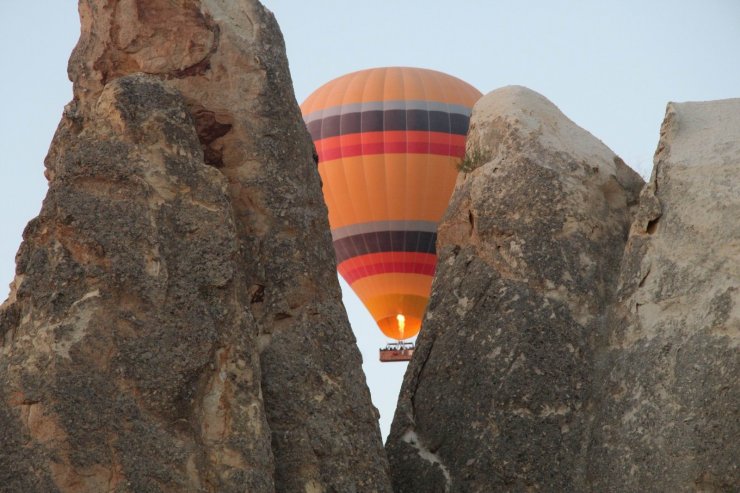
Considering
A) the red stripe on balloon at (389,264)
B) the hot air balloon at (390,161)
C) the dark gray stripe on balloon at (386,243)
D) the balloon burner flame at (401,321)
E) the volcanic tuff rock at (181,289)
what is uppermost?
the hot air balloon at (390,161)

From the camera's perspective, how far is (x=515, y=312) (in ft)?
45.0

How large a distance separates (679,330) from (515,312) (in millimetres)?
1522

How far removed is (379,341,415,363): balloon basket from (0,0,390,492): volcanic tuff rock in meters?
19.5

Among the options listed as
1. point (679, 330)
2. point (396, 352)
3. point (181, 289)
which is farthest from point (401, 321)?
point (181, 289)

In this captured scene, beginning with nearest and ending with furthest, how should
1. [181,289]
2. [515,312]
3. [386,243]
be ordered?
[181,289] < [515,312] < [386,243]

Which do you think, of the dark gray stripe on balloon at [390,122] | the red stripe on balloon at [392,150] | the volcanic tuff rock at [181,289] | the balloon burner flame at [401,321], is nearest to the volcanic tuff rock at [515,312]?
the volcanic tuff rock at [181,289]

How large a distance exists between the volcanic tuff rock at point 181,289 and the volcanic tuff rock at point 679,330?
2.02 m

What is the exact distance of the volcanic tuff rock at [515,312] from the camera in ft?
43.5

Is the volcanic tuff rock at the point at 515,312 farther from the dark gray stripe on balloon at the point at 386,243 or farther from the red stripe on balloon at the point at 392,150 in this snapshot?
the dark gray stripe on balloon at the point at 386,243

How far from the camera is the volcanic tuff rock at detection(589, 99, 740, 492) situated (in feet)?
39.9

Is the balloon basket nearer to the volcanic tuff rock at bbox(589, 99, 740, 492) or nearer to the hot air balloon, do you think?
the hot air balloon

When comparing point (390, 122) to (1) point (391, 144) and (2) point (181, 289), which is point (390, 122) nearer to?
(1) point (391, 144)

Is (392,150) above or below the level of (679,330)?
above

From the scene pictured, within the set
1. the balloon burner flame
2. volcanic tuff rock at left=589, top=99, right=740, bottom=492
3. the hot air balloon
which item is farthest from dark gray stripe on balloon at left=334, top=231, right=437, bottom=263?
volcanic tuff rock at left=589, top=99, right=740, bottom=492
